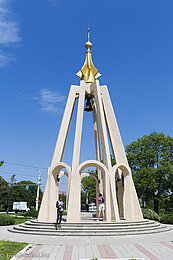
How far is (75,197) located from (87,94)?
837 centimetres

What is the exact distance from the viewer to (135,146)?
90.5 ft

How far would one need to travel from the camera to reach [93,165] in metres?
14.9

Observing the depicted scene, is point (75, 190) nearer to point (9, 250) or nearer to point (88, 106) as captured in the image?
point (9, 250)

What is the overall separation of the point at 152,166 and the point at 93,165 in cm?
1367

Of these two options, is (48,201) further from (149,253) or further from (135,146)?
(135,146)

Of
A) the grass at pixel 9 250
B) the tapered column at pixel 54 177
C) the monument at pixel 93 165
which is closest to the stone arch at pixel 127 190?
the monument at pixel 93 165

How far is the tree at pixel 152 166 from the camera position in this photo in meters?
24.8

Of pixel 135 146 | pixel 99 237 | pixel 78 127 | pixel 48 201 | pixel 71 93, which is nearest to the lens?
pixel 99 237

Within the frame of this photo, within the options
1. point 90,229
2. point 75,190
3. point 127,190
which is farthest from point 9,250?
point 127,190

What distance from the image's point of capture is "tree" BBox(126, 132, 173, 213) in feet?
81.4

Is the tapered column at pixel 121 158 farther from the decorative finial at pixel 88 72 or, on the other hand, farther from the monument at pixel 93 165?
the decorative finial at pixel 88 72

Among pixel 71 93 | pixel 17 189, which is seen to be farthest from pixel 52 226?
pixel 17 189

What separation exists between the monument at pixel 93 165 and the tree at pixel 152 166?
9292 millimetres

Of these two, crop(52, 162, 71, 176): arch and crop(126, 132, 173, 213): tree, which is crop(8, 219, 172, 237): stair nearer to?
crop(52, 162, 71, 176): arch
